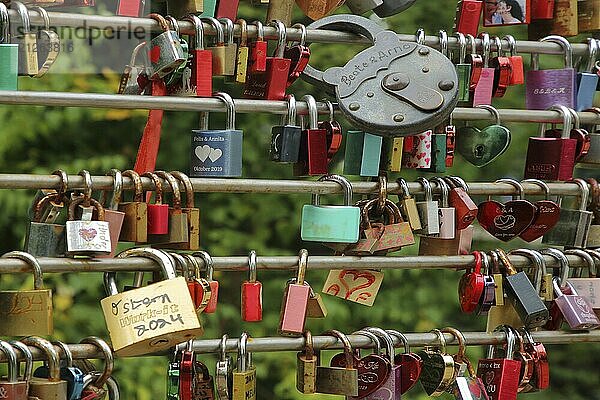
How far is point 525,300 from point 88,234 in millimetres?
779

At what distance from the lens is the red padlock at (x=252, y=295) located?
1.74 metres

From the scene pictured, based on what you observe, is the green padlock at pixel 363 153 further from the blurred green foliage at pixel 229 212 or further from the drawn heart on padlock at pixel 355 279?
the blurred green foliage at pixel 229 212

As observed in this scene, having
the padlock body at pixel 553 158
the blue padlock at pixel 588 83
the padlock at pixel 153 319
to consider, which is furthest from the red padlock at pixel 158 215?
the blue padlock at pixel 588 83

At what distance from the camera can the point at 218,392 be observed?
68.1 inches

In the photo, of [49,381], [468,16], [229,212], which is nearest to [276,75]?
[468,16]

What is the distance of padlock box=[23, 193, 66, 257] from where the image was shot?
1.63 metres

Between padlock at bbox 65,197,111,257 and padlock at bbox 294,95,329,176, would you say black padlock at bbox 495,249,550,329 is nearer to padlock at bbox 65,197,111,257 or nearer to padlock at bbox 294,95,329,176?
padlock at bbox 294,95,329,176

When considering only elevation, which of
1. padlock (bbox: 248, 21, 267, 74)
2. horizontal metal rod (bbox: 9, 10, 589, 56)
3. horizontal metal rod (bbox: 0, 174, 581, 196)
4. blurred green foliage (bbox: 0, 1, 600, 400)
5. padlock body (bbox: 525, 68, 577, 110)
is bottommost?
blurred green foliage (bbox: 0, 1, 600, 400)

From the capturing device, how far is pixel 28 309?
5.17 feet

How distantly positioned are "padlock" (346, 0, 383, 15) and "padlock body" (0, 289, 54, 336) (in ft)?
2.46

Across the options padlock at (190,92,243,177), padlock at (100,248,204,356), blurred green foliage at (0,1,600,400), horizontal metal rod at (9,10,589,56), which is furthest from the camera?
blurred green foliage at (0,1,600,400)

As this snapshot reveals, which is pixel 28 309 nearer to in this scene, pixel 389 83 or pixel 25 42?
pixel 25 42

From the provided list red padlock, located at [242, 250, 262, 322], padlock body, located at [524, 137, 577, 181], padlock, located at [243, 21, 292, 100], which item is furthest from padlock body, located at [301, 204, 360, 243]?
padlock body, located at [524, 137, 577, 181]

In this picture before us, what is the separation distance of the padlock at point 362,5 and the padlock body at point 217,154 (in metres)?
0.34
